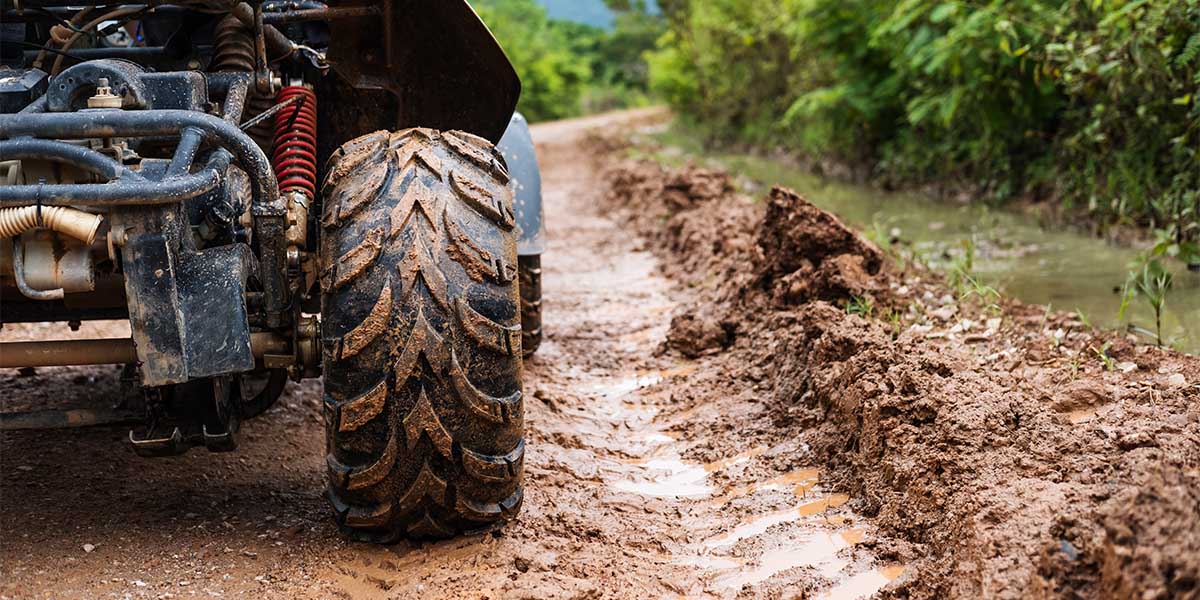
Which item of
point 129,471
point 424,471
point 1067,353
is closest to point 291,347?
point 424,471

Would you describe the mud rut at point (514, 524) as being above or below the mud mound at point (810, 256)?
below

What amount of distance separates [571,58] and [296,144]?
35.3 meters

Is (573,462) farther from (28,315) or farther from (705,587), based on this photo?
(28,315)

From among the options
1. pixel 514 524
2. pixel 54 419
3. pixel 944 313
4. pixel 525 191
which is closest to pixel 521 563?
pixel 514 524

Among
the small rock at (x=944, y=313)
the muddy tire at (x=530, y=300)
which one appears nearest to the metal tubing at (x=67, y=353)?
the muddy tire at (x=530, y=300)

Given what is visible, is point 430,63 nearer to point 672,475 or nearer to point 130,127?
point 130,127

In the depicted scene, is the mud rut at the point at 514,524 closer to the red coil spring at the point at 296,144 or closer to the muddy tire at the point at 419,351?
the muddy tire at the point at 419,351

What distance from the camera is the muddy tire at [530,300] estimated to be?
4953 millimetres

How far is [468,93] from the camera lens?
13.2 ft

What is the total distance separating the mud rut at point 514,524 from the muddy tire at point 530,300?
0.19 metres

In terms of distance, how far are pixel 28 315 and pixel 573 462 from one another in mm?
1809

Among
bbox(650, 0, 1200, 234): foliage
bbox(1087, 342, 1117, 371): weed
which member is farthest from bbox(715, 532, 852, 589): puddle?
bbox(650, 0, 1200, 234): foliage

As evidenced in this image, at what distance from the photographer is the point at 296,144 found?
360cm

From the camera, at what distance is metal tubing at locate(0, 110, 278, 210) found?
260 centimetres
